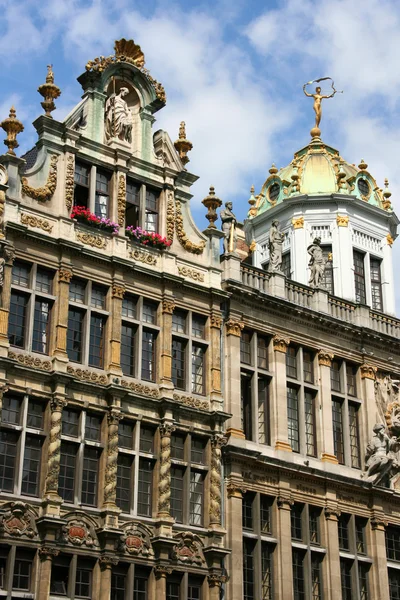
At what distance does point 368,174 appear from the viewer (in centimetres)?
4700

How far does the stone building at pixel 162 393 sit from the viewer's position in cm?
2998

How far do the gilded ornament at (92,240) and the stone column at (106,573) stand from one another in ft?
31.3

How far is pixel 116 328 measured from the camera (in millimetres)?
32625

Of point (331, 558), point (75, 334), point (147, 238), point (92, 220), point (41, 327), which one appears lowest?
point (331, 558)

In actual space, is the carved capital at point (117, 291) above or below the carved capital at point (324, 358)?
below

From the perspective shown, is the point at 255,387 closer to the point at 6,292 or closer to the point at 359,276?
the point at 6,292

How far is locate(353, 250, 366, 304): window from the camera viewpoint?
4427 cm

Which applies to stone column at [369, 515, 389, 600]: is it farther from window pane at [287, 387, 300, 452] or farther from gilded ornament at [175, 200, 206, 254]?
gilded ornament at [175, 200, 206, 254]

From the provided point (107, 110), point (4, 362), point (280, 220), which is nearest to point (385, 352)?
point (280, 220)

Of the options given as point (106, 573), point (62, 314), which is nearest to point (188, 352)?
Result: point (62, 314)

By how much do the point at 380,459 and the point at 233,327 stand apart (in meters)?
7.39

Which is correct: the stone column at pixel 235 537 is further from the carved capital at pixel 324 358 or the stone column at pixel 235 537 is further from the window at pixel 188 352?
the carved capital at pixel 324 358

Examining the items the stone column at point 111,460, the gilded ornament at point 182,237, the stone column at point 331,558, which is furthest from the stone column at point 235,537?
the gilded ornament at point 182,237

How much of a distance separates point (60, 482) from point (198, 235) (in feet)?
35.1
